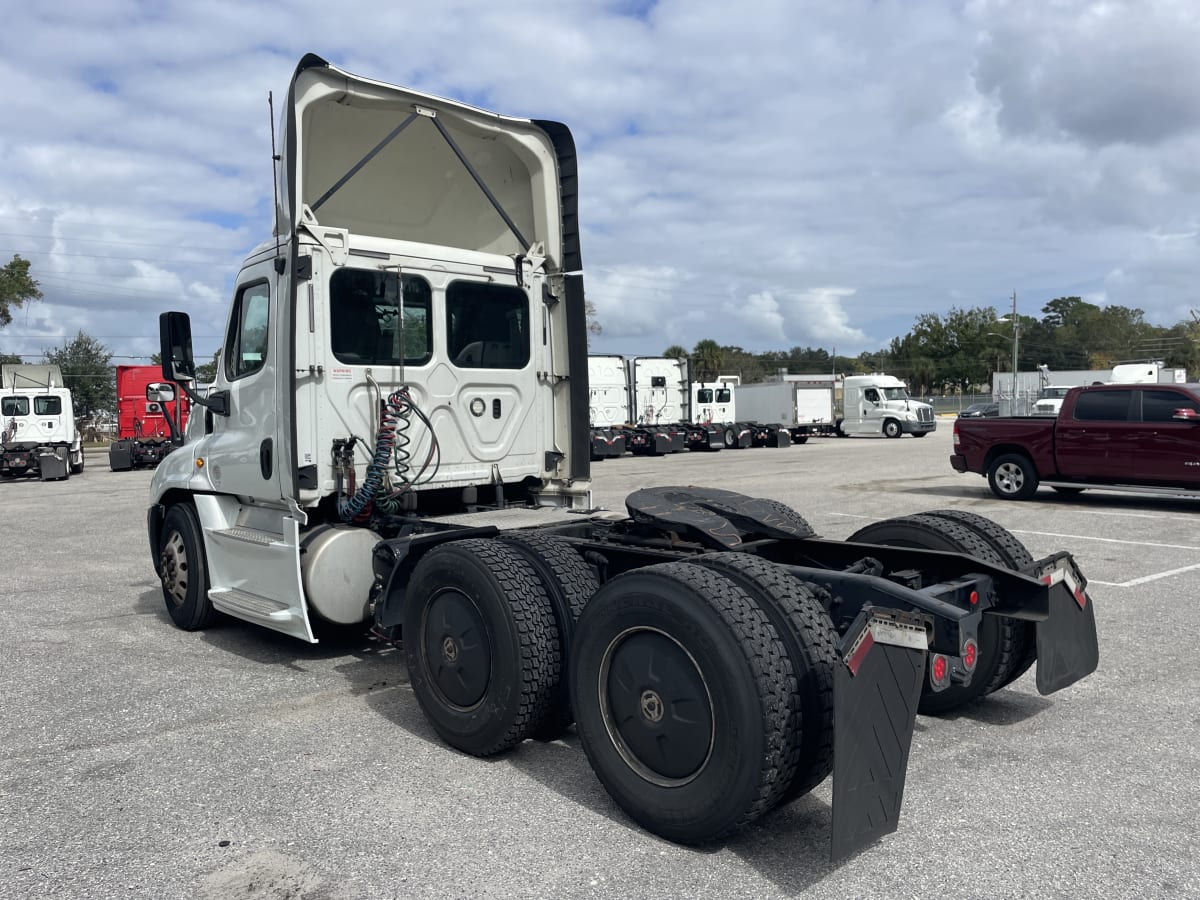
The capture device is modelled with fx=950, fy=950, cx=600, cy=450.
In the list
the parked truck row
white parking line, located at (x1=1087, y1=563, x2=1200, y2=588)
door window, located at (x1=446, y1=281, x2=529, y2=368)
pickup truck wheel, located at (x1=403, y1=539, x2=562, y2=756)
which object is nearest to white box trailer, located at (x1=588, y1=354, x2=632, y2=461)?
the parked truck row

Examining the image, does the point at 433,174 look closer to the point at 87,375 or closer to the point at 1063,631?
the point at 1063,631

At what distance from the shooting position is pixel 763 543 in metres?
4.77

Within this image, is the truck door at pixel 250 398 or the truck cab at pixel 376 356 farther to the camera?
the truck door at pixel 250 398

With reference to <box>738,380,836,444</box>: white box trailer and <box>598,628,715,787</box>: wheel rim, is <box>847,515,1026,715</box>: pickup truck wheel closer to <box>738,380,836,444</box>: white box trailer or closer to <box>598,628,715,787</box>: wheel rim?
<box>598,628,715,787</box>: wheel rim

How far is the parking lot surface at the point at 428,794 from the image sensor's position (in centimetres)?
324

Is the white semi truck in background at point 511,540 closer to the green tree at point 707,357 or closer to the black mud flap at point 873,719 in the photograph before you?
the black mud flap at point 873,719

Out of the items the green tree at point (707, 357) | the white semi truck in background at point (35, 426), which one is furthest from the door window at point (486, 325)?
the green tree at point (707, 357)

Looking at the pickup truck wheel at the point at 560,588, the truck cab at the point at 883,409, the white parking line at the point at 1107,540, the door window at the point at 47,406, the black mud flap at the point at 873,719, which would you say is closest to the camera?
the black mud flap at the point at 873,719

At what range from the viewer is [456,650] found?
176 inches

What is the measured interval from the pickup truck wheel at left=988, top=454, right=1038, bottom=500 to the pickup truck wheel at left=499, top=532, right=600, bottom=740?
11.8 meters

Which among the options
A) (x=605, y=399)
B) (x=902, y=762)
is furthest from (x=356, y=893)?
(x=605, y=399)

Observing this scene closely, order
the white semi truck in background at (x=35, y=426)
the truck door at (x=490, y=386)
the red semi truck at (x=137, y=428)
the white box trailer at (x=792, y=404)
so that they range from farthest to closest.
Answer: the white box trailer at (x=792, y=404) → the red semi truck at (x=137, y=428) → the white semi truck in background at (x=35, y=426) → the truck door at (x=490, y=386)

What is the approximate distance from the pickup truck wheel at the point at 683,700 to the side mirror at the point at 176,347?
3.89 m

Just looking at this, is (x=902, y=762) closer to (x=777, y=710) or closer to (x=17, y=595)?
(x=777, y=710)
